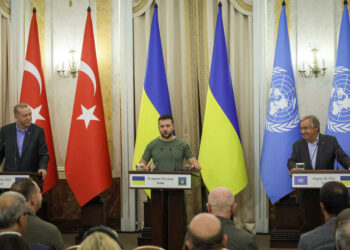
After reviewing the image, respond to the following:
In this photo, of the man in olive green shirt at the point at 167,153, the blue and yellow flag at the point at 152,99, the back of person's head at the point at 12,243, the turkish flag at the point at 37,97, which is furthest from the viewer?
the turkish flag at the point at 37,97

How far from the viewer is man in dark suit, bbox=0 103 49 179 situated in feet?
20.9

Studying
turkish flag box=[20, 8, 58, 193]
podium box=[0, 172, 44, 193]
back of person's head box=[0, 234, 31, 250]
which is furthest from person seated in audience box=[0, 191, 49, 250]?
turkish flag box=[20, 8, 58, 193]

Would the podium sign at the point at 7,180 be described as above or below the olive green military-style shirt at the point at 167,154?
below

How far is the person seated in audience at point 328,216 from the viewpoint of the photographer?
3.13m

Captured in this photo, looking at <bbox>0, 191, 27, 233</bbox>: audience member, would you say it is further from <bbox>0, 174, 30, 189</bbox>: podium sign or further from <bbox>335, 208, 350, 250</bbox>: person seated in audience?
<bbox>0, 174, 30, 189</bbox>: podium sign

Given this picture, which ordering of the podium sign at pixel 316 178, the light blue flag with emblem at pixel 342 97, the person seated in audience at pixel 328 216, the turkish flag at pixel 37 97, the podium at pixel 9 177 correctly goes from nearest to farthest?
the person seated in audience at pixel 328 216 < the podium sign at pixel 316 178 < the podium at pixel 9 177 < the light blue flag with emblem at pixel 342 97 < the turkish flag at pixel 37 97

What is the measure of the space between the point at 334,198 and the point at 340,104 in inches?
141

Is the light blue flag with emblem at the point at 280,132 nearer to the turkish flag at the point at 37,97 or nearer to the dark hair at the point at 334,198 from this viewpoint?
the turkish flag at the point at 37,97

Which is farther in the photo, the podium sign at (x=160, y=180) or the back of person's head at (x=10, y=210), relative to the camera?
the podium sign at (x=160, y=180)

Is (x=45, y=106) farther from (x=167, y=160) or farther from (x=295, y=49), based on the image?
(x=295, y=49)

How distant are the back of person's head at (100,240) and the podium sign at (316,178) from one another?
327 cm

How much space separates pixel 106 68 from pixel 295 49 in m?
2.88

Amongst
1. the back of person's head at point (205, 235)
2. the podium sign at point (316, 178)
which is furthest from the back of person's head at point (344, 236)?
the podium sign at point (316, 178)

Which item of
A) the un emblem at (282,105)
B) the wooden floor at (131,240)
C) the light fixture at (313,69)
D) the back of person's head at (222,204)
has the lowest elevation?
the wooden floor at (131,240)
